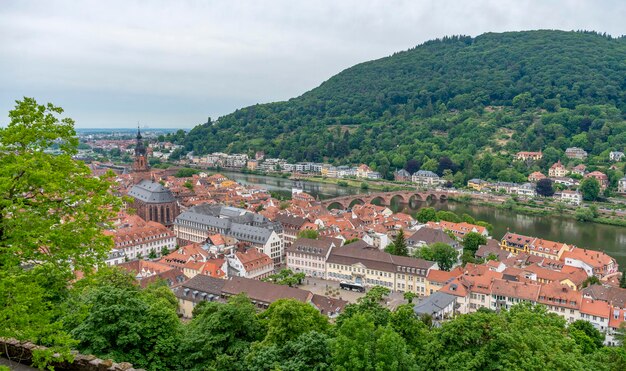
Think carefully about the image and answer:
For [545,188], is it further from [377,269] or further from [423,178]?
[377,269]

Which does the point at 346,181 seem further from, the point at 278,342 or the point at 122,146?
the point at 122,146

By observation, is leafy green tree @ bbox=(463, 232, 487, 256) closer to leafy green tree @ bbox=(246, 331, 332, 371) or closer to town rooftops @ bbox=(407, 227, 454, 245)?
town rooftops @ bbox=(407, 227, 454, 245)

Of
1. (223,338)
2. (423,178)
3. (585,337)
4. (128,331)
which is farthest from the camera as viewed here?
(423,178)

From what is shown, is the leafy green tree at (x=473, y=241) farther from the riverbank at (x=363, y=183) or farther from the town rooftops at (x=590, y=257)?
the riverbank at (x=363, y=183)

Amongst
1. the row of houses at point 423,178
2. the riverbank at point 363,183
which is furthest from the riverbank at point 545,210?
the row of houses at point 423,178

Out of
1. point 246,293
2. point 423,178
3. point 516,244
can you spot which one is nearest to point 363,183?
point 423,178

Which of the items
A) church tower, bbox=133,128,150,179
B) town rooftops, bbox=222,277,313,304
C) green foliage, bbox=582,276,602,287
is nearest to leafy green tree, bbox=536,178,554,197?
green foliage, bbox=582,276,602,287

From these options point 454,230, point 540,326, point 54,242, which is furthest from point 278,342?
point 454,230
